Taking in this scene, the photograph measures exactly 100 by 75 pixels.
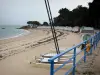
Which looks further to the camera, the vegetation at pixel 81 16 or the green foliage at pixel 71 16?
the green foliage at pixel 71 16

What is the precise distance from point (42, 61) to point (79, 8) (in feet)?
198

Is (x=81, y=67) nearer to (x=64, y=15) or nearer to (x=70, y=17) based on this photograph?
(x=70, y=17)

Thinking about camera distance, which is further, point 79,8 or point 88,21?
point 79,8

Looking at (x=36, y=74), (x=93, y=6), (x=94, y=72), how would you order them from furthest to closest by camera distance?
(x=93, y=6)
(x=36, y=74)
(x=94, y=72)

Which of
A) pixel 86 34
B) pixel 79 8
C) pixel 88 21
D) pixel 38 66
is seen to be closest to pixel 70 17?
pixel 79 8

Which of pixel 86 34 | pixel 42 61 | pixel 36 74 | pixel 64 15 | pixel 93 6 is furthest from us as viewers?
pixel 64 15

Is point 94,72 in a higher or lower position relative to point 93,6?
lower

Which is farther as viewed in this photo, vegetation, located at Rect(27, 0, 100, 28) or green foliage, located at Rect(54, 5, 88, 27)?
green foliage, located at Rect(54, 5, 88, 27)

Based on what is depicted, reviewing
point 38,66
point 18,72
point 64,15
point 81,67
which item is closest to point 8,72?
point 18,72

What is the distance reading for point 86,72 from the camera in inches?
217

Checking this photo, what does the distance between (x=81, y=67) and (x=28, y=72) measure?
259cm

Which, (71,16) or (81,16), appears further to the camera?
(71,16)

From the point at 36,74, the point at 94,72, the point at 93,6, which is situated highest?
the point at 93,6

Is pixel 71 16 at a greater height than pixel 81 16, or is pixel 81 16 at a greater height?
pixel 71 16
